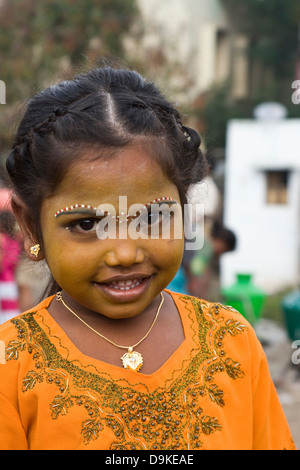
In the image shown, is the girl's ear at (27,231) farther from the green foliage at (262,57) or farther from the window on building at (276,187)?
the green foliage at (262,57)

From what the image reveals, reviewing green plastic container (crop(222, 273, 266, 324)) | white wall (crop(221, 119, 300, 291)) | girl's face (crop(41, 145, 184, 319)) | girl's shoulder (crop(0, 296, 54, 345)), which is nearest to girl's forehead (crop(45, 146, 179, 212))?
girl's face (crop(41, 145, 184, 319))

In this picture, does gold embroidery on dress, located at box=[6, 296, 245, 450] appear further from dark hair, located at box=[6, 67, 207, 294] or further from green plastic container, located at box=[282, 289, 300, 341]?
green plastic container, located at box=[282, 289, 300, 341]

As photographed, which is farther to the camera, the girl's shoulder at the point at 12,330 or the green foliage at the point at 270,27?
the green foliage at the point at 270,27

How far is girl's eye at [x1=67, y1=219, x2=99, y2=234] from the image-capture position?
4.40 ft

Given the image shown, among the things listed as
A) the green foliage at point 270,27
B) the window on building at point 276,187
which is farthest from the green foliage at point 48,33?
the green foliage at point 270,27

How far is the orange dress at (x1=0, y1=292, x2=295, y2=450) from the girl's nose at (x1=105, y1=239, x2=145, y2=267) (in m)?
0.29

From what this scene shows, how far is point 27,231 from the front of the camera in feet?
4.99

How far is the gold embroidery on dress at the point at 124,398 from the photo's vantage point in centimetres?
135

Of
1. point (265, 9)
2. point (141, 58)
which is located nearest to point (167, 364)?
point (141, 58)

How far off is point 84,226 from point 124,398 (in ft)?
1.44

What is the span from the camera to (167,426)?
1.38 meters

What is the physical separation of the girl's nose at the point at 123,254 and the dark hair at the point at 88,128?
0.23m
